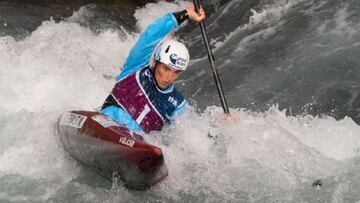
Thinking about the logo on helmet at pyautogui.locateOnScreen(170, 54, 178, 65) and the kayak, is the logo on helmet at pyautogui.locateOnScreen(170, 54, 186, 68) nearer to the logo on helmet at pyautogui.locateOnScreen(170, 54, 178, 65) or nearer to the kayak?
the logo on helmet at pyautogui.locateOnScreen(170, 54, 178, 65)

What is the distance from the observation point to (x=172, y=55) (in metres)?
5.66

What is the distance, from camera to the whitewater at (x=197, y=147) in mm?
5613

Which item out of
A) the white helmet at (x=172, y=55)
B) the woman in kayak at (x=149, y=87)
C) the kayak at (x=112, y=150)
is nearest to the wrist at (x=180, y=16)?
the woman in kayak at (x=149, y=87)

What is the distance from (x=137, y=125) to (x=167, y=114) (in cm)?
36

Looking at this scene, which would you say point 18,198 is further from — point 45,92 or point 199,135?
point 45,92

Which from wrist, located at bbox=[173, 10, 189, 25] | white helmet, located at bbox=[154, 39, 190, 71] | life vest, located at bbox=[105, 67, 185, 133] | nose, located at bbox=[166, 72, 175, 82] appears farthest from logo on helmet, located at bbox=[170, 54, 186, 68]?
wrist, located at bbox=[173, 10, 189, 25]

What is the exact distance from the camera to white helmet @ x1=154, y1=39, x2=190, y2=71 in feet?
18.6

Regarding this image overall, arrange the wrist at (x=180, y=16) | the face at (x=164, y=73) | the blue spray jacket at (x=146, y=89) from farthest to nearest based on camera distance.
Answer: the wrist at (x=180, y=16) → the blue spray jacket at (x=146, y=89) → the face at (x=164, y=73)

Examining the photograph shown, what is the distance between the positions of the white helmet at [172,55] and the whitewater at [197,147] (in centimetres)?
65

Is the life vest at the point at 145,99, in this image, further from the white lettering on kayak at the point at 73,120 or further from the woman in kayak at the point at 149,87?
the white lettering on kayak at the point at 73,120

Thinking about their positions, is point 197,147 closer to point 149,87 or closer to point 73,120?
point 149,87

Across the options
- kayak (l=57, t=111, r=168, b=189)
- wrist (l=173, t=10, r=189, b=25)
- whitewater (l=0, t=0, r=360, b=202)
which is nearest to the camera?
kayak (l=57, t=111, r=168, b=189)

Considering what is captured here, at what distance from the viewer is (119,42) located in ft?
35.5

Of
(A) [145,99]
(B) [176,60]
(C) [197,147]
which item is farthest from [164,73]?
(C) [197,147]
